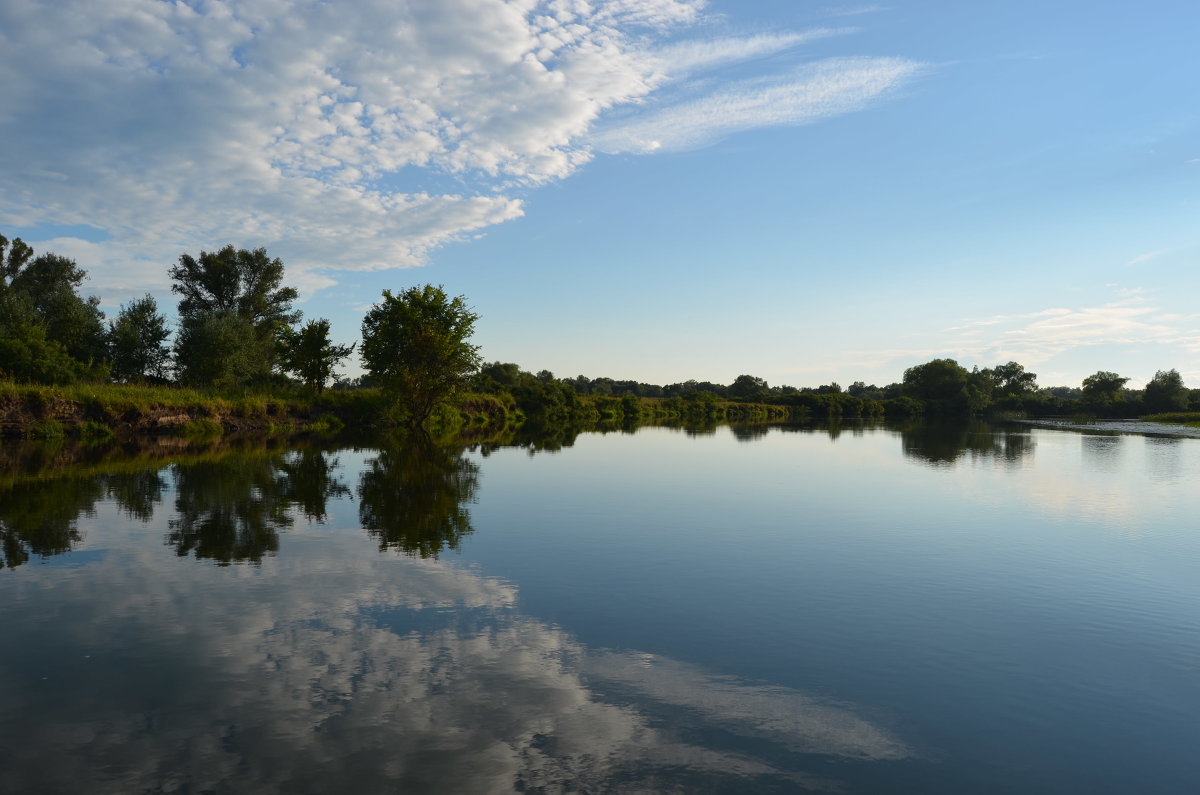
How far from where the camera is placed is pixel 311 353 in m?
51.2

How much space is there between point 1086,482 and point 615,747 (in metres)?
23.9

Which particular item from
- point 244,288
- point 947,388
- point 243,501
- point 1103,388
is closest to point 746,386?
point 947,388

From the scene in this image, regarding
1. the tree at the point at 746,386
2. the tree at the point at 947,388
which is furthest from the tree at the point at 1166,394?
the tree at the point at 746,386

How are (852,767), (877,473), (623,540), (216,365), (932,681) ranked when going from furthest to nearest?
(216,365) → (877,473) → (623,540) → (932,681) → (852,767)

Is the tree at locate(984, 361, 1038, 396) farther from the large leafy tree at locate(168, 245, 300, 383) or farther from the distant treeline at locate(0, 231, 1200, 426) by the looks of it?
the large leafy tree at locate(168, 245, 300, 383)

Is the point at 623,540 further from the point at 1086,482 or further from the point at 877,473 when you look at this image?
the point at 1086,482

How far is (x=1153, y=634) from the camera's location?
823 centimetres

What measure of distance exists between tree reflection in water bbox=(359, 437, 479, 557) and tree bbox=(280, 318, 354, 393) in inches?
981

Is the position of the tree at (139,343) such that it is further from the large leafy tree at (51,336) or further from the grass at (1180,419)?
the grass at (1180,419)

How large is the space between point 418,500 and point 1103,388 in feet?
523

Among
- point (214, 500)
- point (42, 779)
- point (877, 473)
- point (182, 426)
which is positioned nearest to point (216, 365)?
point (182, 426)

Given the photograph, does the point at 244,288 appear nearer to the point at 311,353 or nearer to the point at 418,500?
the point at 311,353

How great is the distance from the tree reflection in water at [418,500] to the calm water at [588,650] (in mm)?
157

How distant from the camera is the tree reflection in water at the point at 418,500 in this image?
1264cm
